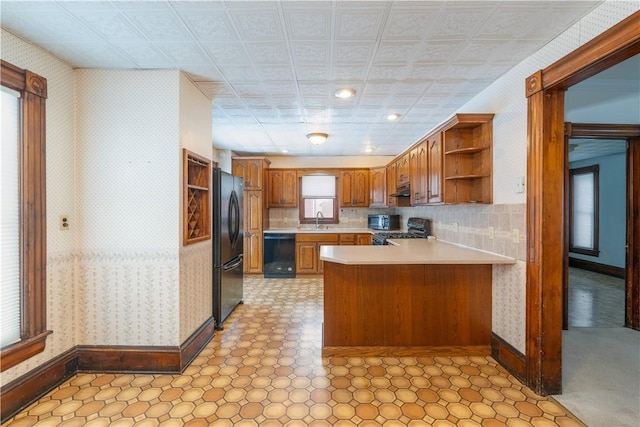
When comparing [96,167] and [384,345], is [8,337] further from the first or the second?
[384,345]

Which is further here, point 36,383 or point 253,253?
point 253,253

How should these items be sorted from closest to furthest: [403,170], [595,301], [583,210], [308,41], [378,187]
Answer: [308,41] < [595,301] < [403,170] < [378,187] < [583,210]

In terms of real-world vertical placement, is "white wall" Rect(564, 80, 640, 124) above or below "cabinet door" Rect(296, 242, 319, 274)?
above

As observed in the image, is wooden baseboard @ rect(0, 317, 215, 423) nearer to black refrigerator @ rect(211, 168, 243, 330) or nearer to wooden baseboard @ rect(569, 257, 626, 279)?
black refrigerator @ rect(211, 168, 243, 330)

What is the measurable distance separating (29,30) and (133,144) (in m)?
0.88

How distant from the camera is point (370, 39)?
6.62 feet

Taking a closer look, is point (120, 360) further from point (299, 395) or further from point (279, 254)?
point (279, 254)

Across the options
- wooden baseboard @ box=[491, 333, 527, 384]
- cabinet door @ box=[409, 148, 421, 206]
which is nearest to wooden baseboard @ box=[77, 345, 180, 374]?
wooden baseboard @ box=[491, 333, 527, 384]

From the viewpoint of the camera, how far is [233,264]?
366 cm

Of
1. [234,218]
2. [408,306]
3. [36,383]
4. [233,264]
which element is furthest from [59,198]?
[408,306]

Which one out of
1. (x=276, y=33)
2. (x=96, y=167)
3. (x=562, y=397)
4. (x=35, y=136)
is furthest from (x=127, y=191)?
(x=562, y=397)

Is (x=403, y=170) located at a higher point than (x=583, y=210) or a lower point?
higher

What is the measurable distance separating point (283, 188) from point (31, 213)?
4.30m

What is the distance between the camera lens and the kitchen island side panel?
8.86ft
